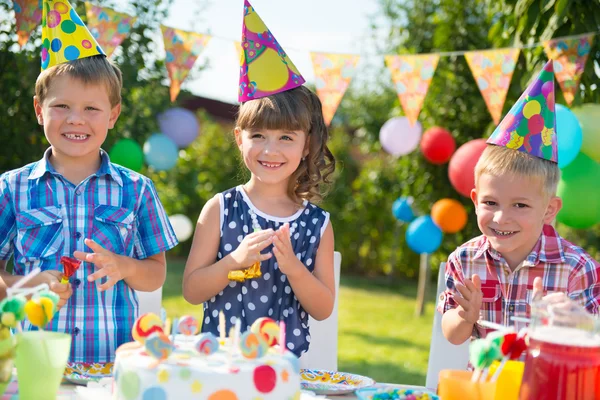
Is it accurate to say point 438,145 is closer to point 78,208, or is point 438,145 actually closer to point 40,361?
point 78,208

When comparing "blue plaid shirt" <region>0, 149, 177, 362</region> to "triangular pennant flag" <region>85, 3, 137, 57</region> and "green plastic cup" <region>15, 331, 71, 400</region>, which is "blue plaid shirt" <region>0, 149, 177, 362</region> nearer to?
"green plastic cup" <region>15, 331, 71, 400</region>

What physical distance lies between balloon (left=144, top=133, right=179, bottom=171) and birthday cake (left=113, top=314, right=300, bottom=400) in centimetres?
491

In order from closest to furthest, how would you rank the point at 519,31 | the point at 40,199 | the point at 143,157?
the point at 40,199
the point at 519,31
the point at 143,157

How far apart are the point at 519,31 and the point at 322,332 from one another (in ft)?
9.84

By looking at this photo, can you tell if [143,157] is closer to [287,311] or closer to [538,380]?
[287,311]

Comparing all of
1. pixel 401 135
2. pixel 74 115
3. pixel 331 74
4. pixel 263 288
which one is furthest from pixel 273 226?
pixel 401 135

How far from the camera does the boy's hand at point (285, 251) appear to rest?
188cm

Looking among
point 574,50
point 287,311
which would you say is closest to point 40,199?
point 287,311

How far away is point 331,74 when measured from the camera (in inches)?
194

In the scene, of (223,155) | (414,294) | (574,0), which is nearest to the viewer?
(574,0)

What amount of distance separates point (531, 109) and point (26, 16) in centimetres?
342

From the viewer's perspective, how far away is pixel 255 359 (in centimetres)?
131

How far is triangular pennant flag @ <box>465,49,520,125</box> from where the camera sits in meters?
4.69

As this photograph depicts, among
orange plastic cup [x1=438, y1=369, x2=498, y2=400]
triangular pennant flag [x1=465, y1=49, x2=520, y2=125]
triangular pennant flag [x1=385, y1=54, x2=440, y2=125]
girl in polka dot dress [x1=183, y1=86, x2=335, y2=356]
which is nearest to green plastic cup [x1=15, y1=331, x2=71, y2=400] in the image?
orange plastic cup [x1=438, y1=369, x2=498, y2=400]
